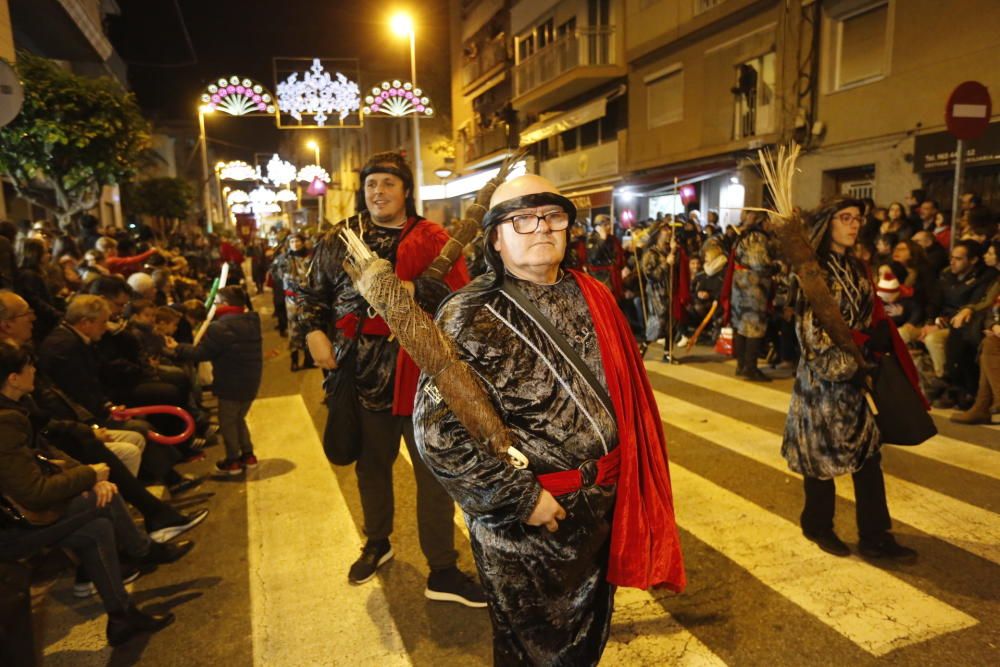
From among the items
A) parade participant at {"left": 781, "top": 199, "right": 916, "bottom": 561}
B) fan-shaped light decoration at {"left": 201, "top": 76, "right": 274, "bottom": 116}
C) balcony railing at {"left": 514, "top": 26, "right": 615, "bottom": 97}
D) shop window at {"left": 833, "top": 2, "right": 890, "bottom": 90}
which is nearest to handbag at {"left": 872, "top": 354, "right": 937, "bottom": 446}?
parade participant at {"left": 781, "top": 199, "right": 916, "bottom": 561}

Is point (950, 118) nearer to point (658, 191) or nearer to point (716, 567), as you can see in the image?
point (716, 567)

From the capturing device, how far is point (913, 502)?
4.52m

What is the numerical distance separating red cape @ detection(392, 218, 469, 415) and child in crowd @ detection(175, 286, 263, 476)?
2811 mm

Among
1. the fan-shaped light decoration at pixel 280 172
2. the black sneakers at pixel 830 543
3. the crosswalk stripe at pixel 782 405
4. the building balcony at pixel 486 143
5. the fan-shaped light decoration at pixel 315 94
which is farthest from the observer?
the fan-shaped light decoration at pixel 280 172

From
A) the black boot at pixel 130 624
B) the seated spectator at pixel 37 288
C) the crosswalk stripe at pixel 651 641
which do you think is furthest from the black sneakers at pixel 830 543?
the seated spectator at pixel 37 288

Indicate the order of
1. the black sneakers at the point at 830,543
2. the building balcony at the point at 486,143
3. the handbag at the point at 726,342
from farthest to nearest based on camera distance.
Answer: the building balcony at the point at 486,143, the handbag at the point at 726,342, the black sneakers at the point at 830,543

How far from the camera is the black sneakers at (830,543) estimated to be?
3805mm

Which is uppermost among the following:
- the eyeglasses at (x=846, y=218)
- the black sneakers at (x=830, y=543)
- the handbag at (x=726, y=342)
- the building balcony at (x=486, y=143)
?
the building balcony at (x=486, y=143)

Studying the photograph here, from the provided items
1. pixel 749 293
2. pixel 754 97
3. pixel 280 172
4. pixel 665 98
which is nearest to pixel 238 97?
pixel 665 98

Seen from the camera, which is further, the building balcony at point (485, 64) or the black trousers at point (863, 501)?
the building balcony at point (485, 64)

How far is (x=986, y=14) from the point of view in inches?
435

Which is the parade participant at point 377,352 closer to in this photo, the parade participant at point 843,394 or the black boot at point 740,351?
the parade participant at point 843,394

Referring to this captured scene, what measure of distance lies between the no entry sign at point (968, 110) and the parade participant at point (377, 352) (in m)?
7.66

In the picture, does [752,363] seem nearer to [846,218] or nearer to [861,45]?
[846,218]
